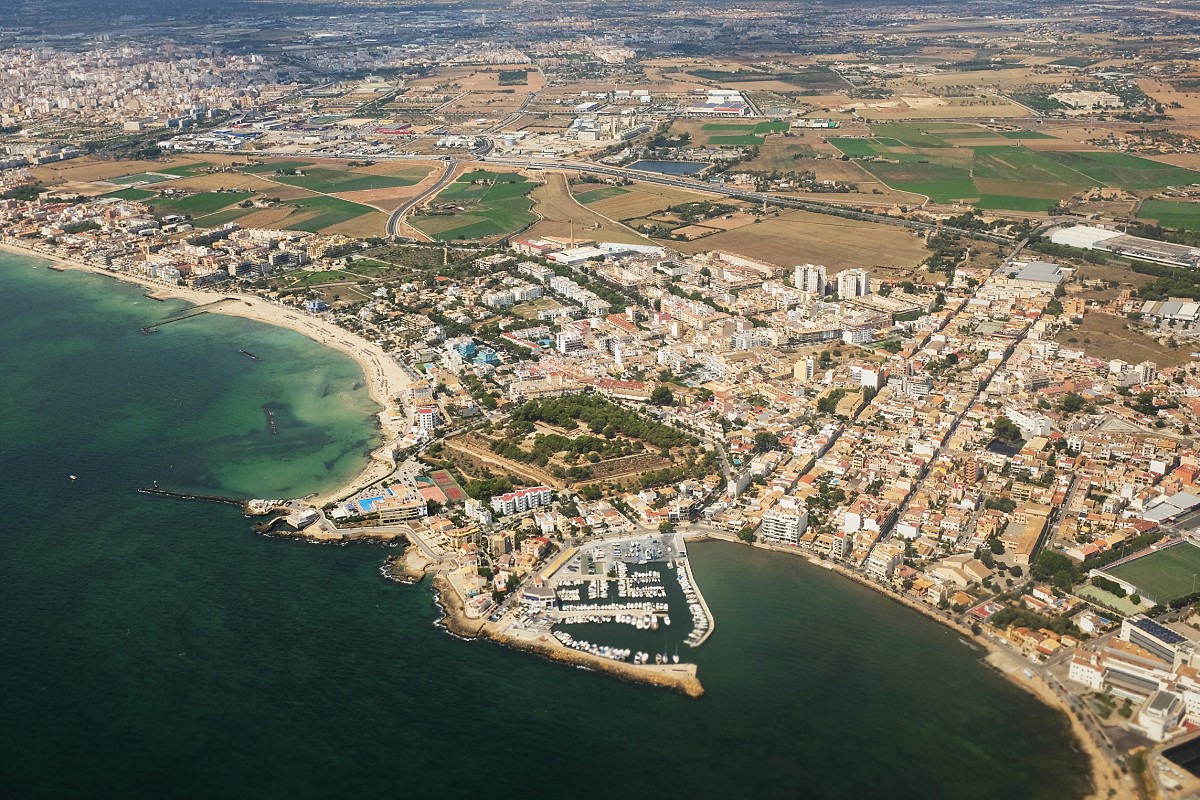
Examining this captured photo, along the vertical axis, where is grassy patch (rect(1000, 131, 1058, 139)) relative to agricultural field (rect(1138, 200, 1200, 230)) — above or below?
above

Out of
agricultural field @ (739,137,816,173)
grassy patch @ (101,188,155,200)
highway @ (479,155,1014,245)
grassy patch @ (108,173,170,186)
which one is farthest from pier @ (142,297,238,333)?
agricultural field @ (739,137,816,173)

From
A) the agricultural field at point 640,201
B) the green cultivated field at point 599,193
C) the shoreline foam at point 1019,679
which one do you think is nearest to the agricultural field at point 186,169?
the green cultivated field at point 599,193

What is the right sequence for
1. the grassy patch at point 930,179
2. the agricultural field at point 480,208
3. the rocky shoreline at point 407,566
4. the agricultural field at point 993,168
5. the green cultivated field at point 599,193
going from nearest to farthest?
the rocky shoreline at point 407,566 < the agricultural field at point 480,208 < the agricultural field at point 993,168 < the grassy patch at point 930,179 < the green cultivated field at point 599,193

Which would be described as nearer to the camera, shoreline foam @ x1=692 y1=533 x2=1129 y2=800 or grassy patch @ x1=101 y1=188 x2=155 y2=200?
shoreline foam @ x1=692 y1=533 x2=1129 y2=800

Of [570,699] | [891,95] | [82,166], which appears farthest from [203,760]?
[891,95]

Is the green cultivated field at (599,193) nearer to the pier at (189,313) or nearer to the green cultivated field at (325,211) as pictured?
the green cultivated field at (325,211)

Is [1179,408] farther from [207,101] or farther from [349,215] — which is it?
[207,101]

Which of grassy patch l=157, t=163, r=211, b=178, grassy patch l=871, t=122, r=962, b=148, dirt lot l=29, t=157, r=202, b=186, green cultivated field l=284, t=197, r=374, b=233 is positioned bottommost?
dirt lot l=29, t=157, r=202, b=186

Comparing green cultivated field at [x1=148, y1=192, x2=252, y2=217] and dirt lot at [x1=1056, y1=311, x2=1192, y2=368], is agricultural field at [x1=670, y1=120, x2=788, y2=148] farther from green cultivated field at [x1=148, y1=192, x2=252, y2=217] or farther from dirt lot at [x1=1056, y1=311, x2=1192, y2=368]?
dirt lot at [x1=1056, y1=311, x2=1192, y2=368]
